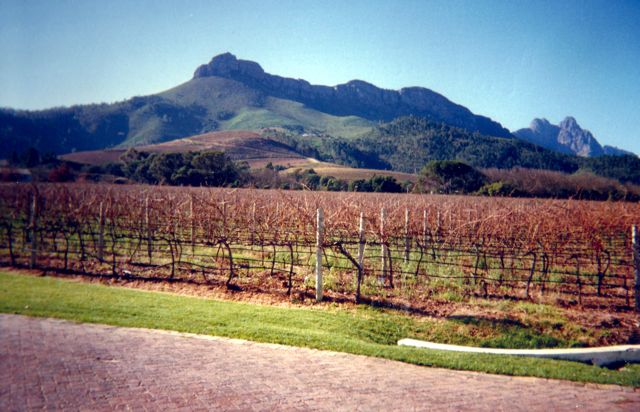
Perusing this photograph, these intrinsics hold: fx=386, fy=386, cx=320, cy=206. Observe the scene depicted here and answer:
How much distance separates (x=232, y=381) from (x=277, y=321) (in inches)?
106

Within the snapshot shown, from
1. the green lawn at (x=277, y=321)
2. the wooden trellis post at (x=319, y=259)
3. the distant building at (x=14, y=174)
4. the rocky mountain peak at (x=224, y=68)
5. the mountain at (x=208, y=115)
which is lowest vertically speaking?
the green lawn at (x=277, y=321)

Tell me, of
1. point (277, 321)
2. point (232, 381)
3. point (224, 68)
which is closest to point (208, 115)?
point (224, 68)

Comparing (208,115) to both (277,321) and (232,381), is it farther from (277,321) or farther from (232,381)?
(232,381)

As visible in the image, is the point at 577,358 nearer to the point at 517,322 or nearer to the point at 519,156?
the point at 517,322

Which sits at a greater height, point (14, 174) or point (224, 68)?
point (224, 68)

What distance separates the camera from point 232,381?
4.73 m

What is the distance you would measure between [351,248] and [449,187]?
29871 mm

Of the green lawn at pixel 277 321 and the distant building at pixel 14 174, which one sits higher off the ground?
the distant building at pixel 14 174

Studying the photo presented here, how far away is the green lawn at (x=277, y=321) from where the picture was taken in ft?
19.0

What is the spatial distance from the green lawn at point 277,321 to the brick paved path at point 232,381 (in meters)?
0.36

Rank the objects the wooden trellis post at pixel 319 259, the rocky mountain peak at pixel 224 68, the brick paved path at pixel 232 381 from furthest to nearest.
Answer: the rocky mountain peak at pixel 224 68, the wooden trellis post at pixel 319 259, the brick paved path at pixel 232 381

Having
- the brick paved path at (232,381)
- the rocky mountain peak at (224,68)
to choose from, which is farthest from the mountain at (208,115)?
the brick paved path at (232,381)

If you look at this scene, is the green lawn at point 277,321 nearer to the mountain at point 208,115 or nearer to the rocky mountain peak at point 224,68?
the mountain at point 208,115

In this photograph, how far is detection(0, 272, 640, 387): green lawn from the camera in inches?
228
